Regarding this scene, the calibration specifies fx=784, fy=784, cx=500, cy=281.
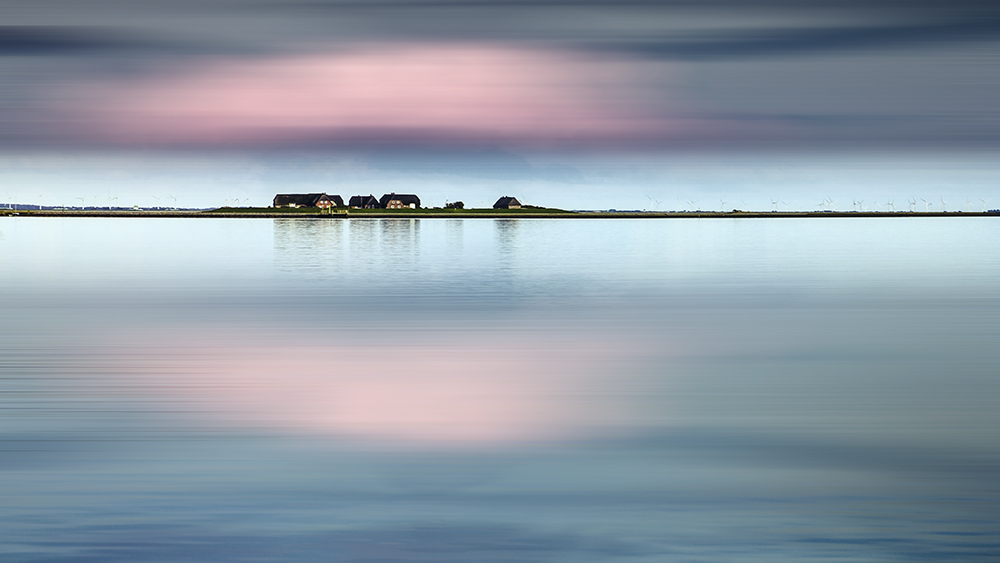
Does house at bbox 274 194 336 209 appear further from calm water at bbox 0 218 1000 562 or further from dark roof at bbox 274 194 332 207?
calm water at bbox 0 218 1000 562

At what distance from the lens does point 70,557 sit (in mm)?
6188

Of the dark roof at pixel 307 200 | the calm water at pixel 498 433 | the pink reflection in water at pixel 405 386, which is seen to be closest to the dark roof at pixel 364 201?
the dark roof at pixel 307 200

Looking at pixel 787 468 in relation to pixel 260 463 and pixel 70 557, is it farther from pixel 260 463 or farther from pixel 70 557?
pixel 70 557

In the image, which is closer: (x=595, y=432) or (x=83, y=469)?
(x=83, y=469)

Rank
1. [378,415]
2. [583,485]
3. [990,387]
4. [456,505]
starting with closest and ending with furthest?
[456,505] → [583,485] → [378,415] → [990,387]

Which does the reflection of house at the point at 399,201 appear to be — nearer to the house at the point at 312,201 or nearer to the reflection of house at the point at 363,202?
the reflection of house at the point at 363,202

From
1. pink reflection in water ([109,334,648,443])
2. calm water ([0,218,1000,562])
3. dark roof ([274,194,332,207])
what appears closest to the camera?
calm water ([0,218,1000,562])

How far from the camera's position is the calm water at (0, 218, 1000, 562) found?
659cm

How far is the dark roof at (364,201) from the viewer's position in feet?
646

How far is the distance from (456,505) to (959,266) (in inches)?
1466

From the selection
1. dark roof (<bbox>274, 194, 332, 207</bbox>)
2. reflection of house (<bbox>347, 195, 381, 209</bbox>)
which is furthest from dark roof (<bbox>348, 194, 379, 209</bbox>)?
dark roof (<bbox>274, 194, 332, 207</bbox>)

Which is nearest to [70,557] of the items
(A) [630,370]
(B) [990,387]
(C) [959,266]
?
(A) [630,370]

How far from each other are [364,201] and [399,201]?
878 centimetres

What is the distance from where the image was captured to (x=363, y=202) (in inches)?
7746
